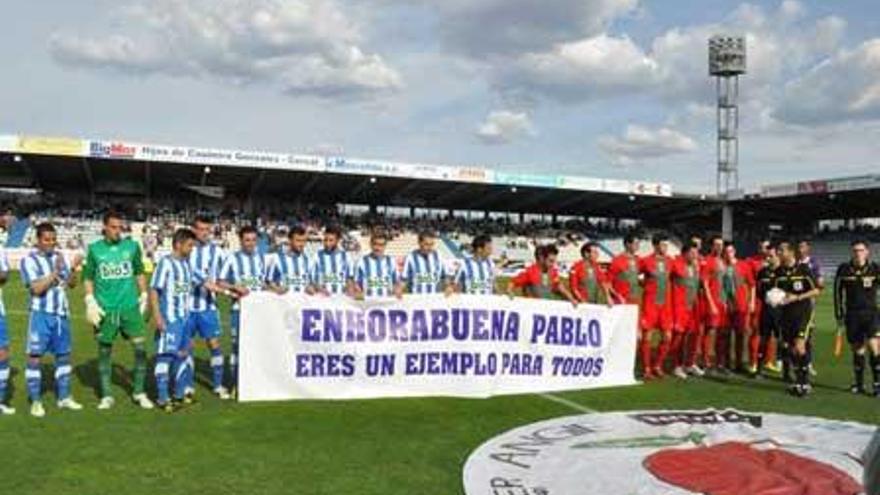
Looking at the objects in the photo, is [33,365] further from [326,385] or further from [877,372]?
[877,372]

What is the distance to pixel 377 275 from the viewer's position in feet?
35.1

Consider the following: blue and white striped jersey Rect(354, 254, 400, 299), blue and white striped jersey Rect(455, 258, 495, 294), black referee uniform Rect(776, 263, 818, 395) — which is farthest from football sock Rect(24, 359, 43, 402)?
black referee uniform Rect(776, 263, 818, 395)

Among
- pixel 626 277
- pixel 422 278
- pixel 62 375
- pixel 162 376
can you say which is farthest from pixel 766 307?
pixel 62 375

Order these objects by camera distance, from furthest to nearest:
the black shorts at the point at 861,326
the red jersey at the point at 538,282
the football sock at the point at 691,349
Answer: the football sock at the point at 691,349, the red jersey at the point at 538,282, the black shorts at the point at 861,326

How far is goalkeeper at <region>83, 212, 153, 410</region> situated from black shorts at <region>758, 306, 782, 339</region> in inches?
298

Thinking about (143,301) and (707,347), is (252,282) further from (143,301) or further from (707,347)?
(707,347)

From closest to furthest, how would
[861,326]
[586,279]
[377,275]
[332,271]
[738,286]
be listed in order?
1. [332,271]
2. [377,275]
3. [861,326]
4. [586,279]
5. [738,286]

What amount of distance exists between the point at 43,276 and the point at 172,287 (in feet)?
3.97

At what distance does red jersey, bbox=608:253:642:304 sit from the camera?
464 inches

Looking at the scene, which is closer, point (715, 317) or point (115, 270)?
point (115, 270)

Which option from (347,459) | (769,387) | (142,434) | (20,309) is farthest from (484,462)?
(20,309)

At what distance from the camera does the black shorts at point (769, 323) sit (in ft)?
38.3

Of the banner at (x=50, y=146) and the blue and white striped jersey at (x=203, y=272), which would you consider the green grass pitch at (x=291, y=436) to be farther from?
the banner at (x=50, y=146)

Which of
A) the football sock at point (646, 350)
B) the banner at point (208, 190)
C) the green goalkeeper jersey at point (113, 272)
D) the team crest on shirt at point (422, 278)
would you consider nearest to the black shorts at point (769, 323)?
the football sock at point (646, 350)
